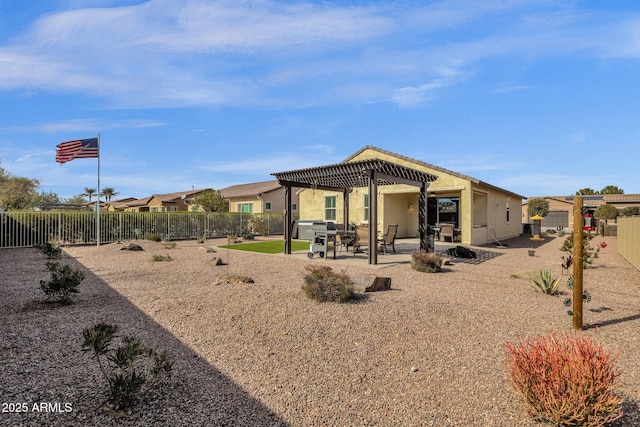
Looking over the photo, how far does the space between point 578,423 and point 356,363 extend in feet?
6.26

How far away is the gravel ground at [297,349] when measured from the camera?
2.80 meters

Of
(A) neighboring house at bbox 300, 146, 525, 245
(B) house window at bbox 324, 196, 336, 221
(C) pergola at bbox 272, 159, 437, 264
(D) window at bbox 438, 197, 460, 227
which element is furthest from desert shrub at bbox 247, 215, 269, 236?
(D) window at bbox 438, 197, 460, 227

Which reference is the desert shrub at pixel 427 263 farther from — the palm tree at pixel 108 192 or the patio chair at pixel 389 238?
the palm tree at pixel 108 192

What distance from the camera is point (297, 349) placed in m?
4.05

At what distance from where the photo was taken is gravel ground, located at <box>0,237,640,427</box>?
280 centimetres

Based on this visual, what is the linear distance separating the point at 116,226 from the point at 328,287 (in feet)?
56.6

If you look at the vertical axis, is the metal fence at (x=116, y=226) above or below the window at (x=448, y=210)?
below

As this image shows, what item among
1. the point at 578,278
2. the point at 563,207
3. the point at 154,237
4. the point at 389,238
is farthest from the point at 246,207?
the point at 563,207

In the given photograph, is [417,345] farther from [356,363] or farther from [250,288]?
[250,288]

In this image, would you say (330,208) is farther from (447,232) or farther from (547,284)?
(547,284)

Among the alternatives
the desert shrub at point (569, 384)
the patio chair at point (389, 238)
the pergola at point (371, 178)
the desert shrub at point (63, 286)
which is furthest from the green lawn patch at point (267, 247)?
the desert shrub at point (569, 384)

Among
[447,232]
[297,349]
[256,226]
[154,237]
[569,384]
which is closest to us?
[569,384]

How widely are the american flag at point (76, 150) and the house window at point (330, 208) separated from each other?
500 inches

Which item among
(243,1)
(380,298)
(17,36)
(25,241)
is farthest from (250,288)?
(25,241)
